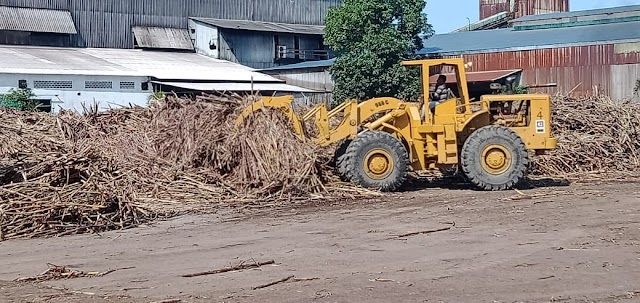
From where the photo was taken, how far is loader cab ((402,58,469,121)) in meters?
17.2

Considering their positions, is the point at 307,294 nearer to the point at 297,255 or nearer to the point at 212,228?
the point at 297,255

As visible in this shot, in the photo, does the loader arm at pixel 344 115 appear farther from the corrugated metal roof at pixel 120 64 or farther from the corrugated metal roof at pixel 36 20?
the corrugated metal roof at pixel 36 20

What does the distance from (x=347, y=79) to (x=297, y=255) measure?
106 feet

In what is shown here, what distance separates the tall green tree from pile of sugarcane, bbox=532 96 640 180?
1835cm

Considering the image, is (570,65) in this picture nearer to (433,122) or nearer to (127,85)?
(127,85)

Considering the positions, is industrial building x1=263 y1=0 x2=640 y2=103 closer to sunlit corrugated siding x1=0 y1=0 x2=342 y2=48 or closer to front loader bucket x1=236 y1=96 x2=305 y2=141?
sunlit corrugated siding x1=0 y1=0 x2=342 y2=48

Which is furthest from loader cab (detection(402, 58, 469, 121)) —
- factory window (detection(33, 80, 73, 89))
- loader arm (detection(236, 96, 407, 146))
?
factory window (detection(33, 80, 73, 89))

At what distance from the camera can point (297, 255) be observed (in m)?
10.6

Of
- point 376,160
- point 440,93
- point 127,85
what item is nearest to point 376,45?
point 127,85

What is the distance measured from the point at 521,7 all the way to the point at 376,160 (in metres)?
47.1

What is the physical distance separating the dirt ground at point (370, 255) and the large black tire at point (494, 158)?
1.20 meters

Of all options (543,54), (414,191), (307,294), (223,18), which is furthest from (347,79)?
(307,294)

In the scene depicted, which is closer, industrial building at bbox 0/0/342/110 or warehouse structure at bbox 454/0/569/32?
industrial building at bbox 0/0/342/110

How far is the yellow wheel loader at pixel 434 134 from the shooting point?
16984mm
